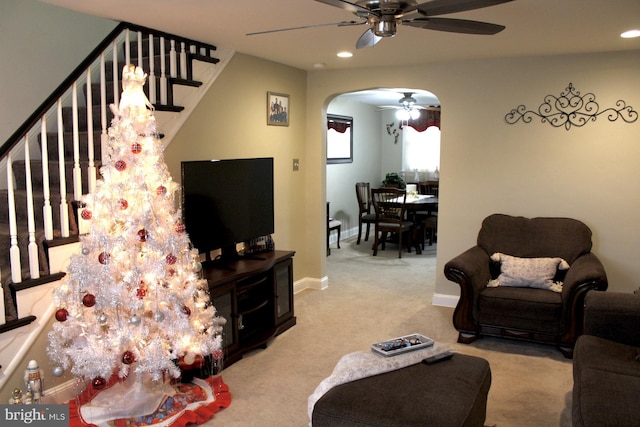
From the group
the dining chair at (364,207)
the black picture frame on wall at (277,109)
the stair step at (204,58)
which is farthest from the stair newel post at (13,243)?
the dining chair at (364,207)

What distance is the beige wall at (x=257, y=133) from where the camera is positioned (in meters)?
4.20

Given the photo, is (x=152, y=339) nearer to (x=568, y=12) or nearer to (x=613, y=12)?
(x=568, y=12)

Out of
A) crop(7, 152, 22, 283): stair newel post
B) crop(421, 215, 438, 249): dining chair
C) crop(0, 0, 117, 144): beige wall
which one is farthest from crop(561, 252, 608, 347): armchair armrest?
crop(0, 0, 117, 144): beige wall

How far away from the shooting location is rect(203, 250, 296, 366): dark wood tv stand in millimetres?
3721

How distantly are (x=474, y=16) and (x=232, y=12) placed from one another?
1.44m

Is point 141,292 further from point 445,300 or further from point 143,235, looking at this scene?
point 445,300

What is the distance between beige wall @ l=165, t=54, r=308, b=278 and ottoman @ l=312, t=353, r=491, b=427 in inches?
89.5

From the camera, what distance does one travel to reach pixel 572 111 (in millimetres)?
4609

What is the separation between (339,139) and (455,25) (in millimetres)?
6239

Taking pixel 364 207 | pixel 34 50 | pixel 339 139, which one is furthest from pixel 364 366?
pixel 339 139

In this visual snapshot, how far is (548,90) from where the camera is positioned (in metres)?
4.67

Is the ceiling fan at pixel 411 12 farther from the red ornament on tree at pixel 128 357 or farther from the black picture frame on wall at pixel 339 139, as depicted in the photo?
the black picture frame on wall at pixel 339 139

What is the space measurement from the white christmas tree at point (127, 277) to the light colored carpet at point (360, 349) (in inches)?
21.4

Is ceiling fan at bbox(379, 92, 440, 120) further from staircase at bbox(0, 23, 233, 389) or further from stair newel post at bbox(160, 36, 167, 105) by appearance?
stair newel post at bbox(160, 36, 167, 105)
